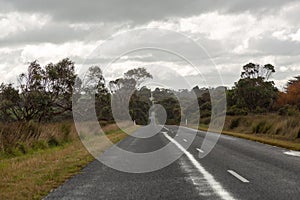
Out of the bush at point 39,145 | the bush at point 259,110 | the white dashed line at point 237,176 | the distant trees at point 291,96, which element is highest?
the distant trees at point 291,96

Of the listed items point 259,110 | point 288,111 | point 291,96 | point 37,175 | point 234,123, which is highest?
point 291,96

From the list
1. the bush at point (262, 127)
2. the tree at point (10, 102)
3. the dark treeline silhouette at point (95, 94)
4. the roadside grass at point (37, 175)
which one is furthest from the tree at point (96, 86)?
the roadside grass at point (37, 175)

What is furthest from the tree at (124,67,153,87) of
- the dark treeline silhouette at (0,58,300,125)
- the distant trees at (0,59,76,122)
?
the distant trees at (0,59,76,122)

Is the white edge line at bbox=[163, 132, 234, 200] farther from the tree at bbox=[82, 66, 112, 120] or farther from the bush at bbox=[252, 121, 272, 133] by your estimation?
the tree at bbox=[82, 66, 112, 120]

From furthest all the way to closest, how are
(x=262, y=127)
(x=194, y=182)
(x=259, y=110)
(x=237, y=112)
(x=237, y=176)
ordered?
(x=259, y=110) < (x=237, y=112) < (x=262, y=127) < (x=237, y=176) < (x=194, y=182)

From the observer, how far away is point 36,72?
35.8 m

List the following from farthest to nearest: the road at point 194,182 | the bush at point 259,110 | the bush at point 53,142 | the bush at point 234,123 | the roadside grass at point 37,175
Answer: the bush at point 259,110, the bush at point 234,123, the bush at point 53,142, the roadside grass at point 37,175, the road at point 194,182

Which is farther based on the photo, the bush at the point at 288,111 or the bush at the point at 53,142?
the bush at the point at 288,111

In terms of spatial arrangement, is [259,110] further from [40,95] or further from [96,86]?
[40,95]

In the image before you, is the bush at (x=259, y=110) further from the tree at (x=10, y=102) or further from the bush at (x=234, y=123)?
the tree at (x=10, y=102)

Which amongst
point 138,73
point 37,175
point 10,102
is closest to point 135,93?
point 138,73

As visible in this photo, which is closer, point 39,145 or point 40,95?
point 39,145

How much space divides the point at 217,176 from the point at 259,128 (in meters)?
25.4

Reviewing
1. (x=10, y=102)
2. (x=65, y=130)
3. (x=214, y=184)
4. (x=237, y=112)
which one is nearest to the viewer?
(x=214, y=184)
